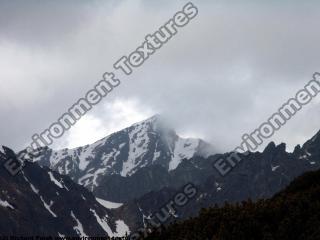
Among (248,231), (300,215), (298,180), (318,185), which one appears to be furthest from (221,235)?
(298,180)

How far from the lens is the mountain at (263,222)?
129 m

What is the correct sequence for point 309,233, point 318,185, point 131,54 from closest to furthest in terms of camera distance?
point 309,233, point 318,185, point 131,54

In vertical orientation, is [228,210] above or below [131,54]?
below

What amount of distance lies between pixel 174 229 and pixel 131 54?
5277cm

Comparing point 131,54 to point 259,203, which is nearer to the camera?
point 259,203

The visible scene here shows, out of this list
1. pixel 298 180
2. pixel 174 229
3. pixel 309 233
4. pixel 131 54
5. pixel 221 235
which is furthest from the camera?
pixel 131 54

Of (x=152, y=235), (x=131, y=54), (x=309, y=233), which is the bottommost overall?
(x=309, y=233)

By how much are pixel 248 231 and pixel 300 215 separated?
10.5 m

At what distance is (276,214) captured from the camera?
13775cm

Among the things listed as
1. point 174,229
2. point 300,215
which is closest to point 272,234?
point 300,215

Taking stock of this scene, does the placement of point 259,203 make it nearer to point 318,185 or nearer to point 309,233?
point 318,185

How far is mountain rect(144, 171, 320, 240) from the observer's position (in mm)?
129125

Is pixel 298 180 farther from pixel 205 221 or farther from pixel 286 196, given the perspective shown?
pixel 205 221

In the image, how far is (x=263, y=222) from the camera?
137125 millimetres
